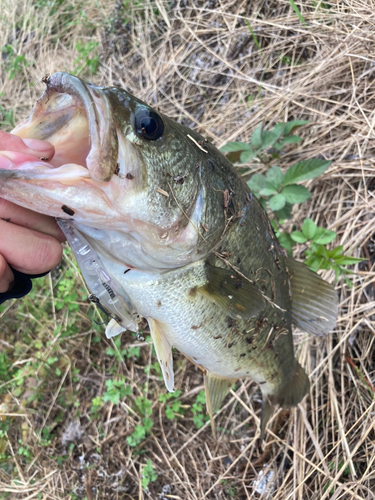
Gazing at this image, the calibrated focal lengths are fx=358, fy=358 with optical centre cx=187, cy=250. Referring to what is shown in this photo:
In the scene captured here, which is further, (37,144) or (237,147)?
(237,147)

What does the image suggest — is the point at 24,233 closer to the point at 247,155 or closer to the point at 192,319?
the point at 192,319

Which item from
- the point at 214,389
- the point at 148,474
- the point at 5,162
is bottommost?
the point at 148,474

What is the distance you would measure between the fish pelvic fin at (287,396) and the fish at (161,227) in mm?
174

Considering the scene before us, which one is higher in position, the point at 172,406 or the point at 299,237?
the point at 299,237

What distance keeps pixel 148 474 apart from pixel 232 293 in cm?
A: 179

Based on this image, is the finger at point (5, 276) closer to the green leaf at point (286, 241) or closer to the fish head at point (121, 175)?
the fish head at point (121, 175)

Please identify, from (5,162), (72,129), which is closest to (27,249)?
(5,162)

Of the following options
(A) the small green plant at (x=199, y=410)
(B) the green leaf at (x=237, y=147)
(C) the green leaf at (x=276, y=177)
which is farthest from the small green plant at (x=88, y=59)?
(A) the small green plant at (x=199, y=410)

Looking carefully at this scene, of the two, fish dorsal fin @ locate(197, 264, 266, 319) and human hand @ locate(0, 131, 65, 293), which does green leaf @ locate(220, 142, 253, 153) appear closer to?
fish dorsal fin @ locate(197, 264, 266, 319)

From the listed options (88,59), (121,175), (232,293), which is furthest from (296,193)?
(88,59)

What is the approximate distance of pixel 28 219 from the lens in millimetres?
1248

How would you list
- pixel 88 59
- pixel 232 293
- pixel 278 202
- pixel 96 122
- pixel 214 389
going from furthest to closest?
pixel 88 59 → pixel 278 202 → pixel 214 389 → pixel 232 293 → pixel 96 122

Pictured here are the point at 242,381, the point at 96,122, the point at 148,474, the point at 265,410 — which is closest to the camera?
the point at 96,122

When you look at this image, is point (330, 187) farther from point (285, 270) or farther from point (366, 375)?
point (366, 375)
